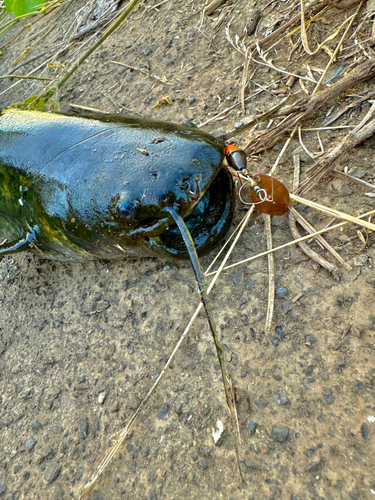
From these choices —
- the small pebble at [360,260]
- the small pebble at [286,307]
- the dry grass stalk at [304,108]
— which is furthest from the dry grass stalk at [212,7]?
the small pebble at [286,307]

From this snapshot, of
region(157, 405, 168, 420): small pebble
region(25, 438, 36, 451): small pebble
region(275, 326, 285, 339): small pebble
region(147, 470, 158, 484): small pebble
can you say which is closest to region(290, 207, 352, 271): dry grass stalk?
region(275, 326, 285, 339): small pebble

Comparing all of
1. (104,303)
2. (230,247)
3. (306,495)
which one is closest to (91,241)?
(104,303)

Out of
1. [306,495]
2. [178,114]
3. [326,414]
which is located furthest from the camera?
[178,114]

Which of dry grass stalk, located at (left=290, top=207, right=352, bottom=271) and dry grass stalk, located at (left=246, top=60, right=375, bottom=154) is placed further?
dry grass stalk, located at (left=246, top=60, right=375, bottom=154)

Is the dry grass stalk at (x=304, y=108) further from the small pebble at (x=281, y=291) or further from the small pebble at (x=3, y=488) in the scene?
the small pebble at (x=3, y=488)

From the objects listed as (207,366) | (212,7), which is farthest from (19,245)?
(212,7)

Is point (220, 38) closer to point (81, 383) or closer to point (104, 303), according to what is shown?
point (104, 303)

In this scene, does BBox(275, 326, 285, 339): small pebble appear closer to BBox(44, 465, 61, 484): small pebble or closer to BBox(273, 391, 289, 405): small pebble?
BBox(273, 391, 289, 405): small pebble
